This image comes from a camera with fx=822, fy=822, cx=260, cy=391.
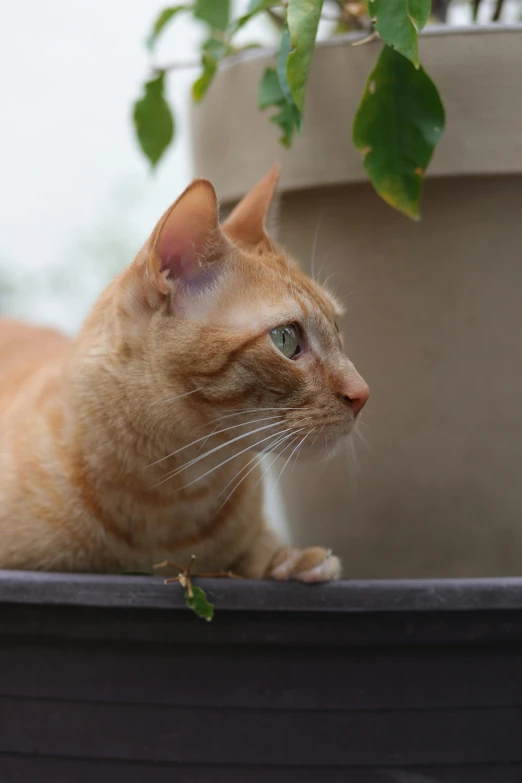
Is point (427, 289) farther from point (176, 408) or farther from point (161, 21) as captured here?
point (161, 21)

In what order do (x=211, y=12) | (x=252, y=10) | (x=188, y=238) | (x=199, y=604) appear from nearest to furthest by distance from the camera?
(x=199, y=604), (x=188, y=238), (x=252, y=10), (x=211, y=12)

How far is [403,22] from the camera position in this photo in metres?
0.88

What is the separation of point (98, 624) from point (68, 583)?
57 millimetres

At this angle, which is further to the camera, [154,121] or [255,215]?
[154,121]

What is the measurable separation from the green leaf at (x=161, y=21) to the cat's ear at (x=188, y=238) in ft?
1.75

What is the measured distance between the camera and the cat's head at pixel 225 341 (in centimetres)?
93

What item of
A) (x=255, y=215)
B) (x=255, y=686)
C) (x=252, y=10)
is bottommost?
(x=255, y=686)

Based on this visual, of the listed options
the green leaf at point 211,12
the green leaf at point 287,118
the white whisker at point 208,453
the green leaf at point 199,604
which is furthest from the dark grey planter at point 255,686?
the green leaf at point 211,12

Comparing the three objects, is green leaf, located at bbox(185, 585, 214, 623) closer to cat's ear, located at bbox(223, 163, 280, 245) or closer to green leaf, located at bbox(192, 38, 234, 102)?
cat's ear, located at bbox(223, 163, 280, 245)

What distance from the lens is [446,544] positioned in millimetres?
1245

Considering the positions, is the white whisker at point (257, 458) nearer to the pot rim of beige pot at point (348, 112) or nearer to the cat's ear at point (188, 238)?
the cat's ear at point (188, 238)

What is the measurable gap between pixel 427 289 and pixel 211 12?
1.82 ft

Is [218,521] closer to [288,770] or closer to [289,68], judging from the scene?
[288,770]

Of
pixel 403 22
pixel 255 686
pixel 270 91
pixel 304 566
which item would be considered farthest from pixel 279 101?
pixel 255 686
